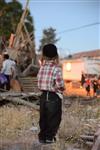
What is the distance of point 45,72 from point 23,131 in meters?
2.07

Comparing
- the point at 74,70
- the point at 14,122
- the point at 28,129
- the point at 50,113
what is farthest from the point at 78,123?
the point at 74,70

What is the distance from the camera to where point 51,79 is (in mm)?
8273

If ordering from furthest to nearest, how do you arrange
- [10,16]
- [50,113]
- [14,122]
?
[10,16] → [14,122] → [50,113]

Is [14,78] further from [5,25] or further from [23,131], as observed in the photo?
[5,25]

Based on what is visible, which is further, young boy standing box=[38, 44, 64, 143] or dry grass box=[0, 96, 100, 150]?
dry grass box=[0, 96, 100, 150]

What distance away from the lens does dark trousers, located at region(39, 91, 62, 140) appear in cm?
835

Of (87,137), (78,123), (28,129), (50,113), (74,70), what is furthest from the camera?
(74,70)

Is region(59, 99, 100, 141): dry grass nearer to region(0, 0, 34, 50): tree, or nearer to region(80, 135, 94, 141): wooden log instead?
region(80, 135, 94, 141): wooden log

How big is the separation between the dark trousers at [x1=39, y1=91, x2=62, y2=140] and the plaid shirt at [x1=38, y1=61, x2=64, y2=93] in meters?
0.13

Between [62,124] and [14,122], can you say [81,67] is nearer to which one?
[14,122]

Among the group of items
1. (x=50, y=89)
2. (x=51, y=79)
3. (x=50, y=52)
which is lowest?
(x=50, y=89)

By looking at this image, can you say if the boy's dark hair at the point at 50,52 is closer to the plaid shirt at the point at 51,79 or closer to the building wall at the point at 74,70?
the plaid shirt at the point at 51,79

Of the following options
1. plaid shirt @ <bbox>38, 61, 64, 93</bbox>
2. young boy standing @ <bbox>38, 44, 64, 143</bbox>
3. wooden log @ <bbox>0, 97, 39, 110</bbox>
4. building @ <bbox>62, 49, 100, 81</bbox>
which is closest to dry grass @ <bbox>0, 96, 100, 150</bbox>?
young boy standing @ <bbox>38, 44, 64, 143</bbox>

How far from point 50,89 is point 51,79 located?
0.18 m
